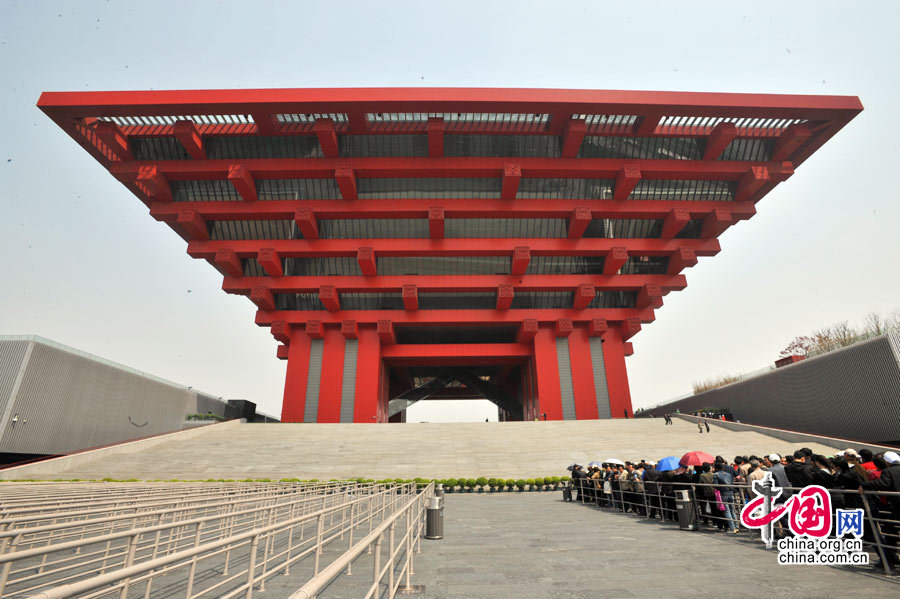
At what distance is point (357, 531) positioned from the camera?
9.33m

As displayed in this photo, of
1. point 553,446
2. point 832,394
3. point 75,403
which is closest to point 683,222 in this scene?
point 832,394

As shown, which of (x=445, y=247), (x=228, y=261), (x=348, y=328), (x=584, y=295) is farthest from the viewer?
(x=348, y=328)

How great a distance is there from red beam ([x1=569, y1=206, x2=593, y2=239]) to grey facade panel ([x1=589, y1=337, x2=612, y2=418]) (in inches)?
386

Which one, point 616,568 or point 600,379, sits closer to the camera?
point 616,568

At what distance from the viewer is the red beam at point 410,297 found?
112 feet

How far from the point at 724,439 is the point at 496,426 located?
12.4 m

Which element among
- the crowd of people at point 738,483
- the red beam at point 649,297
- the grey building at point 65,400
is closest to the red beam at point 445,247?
the red beam at point 649,297

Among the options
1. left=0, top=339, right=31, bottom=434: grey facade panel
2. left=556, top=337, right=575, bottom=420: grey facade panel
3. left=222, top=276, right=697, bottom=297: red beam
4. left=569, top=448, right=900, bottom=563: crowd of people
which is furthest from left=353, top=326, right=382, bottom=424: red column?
left=569, top=448, right=900, bottom=563: crowd of people

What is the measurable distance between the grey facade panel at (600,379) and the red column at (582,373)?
44 cm

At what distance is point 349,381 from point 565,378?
57.1ft

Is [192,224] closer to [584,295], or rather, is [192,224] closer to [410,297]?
[410,297]


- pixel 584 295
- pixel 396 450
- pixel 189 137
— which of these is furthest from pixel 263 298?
pixel 584 295

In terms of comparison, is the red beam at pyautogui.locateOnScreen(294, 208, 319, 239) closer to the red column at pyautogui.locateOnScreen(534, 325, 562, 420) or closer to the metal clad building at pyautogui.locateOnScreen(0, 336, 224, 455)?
the metal clad building at pyautogui.locateOnScreen(0, 336, 224, 455)

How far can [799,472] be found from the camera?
320 inches
